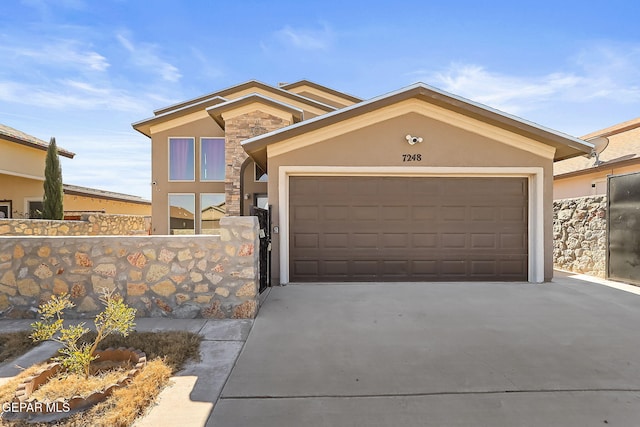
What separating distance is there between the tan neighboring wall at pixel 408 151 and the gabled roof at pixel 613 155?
17.5 ft

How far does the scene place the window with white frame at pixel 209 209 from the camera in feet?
42.2

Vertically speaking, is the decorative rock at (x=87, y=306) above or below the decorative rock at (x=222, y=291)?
below

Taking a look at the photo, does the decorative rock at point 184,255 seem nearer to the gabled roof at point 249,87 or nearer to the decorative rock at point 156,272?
the decorative rock at point 156,272

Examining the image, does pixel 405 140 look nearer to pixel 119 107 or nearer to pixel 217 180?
pixel 217 180

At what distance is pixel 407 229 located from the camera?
7.82m

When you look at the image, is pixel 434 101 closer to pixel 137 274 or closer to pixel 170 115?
pixel 137 274

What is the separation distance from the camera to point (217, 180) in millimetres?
12961

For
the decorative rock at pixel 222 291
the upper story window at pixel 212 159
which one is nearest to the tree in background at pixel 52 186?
the upper story window at pixel 212 159

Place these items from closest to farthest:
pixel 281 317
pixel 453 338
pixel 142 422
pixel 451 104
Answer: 1. pixel 142 422
2. pixel 453 338
3. pixel 281 317
4. pixel 451 104

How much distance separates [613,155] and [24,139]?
916 inches

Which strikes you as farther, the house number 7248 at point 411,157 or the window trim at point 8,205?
the window trim at point 8,205

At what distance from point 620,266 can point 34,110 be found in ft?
66.2

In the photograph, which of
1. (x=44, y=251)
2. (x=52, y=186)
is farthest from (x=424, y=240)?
(x=52, y=186)

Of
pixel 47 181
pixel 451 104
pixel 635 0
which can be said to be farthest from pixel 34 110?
pixel 635 0
